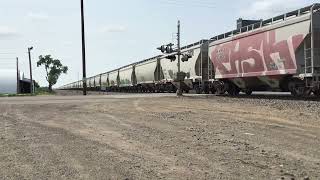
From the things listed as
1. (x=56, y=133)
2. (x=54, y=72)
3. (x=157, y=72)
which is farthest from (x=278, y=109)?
(x=54, y=72)

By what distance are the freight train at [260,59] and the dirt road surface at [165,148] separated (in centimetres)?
735

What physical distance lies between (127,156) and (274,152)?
2.55 metres

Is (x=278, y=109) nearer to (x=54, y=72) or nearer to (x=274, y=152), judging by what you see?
(x=274, y=152)

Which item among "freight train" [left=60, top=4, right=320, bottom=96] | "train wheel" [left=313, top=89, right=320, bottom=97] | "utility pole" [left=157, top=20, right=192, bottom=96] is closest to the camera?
"freight train" [left=60, top=4, right=320, bottom=96]

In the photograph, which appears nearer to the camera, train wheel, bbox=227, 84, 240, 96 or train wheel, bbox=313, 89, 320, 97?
train wheel, bbox=313, 89, 320, 97

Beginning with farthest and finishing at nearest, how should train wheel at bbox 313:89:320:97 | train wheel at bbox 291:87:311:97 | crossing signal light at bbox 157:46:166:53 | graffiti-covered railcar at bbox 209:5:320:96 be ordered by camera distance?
1. crossing signal light at bbox 157:46:166:53
2. train wheel at bbox 291:87:311:97
3. train wheel at bbox 313:89:320:97
4. graffiti-covered railcar at bbox 209:5:320:96

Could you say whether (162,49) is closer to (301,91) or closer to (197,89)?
(197,89)

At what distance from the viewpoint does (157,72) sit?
48281 mm

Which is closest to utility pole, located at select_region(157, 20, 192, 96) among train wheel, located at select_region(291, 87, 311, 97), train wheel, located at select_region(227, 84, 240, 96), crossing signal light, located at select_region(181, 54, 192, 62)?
crossing signal light, located at select_region(181, 54, 192, 62)

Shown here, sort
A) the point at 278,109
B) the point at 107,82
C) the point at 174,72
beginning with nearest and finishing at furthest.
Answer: the point at 278,109
the point at 174,72
the point at 107,82

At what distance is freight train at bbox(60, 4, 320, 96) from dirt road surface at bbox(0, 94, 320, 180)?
24.1ft

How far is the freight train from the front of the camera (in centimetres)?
2202

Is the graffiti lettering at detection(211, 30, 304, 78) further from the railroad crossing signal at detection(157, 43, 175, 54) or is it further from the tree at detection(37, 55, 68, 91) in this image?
the tree at detection(37, 55, 68, 91)

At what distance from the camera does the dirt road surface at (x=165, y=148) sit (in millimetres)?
7469
